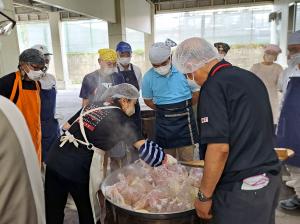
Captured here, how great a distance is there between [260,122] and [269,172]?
0.30 metres

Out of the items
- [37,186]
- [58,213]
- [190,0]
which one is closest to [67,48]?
[190,0]

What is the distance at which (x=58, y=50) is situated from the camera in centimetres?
1430

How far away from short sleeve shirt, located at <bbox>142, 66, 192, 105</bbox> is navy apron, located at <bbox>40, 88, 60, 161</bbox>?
1.11 metres

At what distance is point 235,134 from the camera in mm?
1496

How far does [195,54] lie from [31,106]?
170cm

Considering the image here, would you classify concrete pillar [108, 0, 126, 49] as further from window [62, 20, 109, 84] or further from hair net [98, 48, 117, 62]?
window [62, 20, 109, 84]

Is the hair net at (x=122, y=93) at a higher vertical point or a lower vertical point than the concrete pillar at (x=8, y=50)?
lower

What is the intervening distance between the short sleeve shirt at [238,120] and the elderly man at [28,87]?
174cm

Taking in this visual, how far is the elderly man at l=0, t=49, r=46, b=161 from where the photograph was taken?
2.54 m

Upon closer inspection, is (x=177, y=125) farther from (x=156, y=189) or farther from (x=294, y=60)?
(x=294, y=60)

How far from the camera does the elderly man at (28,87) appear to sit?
2.54m

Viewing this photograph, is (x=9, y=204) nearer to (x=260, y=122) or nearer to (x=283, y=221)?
(x=260, y=122)

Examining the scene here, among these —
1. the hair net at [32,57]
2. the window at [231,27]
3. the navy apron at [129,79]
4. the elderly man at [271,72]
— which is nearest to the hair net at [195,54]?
the hair net at [32,57]

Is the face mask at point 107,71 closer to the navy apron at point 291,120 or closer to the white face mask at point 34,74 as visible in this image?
the white face mask at point 34,74
